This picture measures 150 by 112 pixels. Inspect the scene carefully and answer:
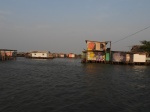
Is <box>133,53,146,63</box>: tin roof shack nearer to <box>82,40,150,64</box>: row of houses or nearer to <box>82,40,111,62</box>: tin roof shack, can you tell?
<box>82,40,150,64</box>: row of houses

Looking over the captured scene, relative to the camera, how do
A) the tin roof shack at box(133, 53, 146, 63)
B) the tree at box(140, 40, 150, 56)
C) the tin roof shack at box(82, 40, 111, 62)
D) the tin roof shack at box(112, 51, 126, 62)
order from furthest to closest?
1. the tree at box(140, 40, 150, 56)
2. the tin roof shack at box(82, 40, 111, 62)
3. the tin roof shack at box(112, 51, 126, 62)
4. the tin roof shack at box(133, 53, 146, 63)

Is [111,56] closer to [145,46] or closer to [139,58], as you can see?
[139,58]

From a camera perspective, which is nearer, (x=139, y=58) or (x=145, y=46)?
(x=139, y=58)

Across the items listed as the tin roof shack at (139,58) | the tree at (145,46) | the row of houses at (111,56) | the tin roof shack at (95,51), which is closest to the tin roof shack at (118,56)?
the row of houses at (111,56)

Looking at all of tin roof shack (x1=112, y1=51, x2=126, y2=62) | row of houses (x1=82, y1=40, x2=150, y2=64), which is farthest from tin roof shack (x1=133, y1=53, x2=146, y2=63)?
tin roof shack (x1=112, y1=51, x2=126, y2=62)

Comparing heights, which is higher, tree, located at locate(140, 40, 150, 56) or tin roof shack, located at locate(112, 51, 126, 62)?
tree, located at locate(140, 40, 150, 56)

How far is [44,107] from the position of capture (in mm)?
10781

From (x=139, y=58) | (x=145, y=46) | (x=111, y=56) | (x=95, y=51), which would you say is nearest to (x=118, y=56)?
(x=111, y=56)

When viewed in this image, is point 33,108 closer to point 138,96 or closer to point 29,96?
→ point 29,96

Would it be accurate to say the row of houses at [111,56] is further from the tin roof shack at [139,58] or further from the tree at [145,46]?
the tree at [145,46]

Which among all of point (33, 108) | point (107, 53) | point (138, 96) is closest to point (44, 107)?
point (33, 108)

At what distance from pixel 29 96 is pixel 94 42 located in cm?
4232

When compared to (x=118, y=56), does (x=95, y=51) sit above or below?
above

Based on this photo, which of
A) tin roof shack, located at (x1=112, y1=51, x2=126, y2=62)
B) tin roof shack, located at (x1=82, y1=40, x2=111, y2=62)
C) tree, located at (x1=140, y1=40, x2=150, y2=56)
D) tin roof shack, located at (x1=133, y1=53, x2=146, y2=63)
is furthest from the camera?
tree, located at (x1=140, y1=40, x2=150, y2=56)
